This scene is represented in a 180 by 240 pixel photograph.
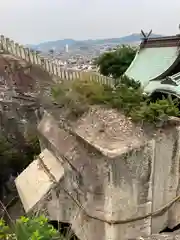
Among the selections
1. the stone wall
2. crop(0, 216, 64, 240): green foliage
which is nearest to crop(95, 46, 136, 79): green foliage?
the stone wall

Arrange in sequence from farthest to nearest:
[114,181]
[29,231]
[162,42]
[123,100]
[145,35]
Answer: [145,35] → [162,42] → [123,100] → [114,181] → [29,231]

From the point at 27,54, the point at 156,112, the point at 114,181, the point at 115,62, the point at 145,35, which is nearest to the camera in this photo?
the point at 114,181

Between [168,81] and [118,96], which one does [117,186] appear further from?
[168,81]

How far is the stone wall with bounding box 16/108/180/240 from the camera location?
17.2 ft

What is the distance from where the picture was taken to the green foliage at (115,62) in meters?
14.0

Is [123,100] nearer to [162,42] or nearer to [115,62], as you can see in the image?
[162,42]

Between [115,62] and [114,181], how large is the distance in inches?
382

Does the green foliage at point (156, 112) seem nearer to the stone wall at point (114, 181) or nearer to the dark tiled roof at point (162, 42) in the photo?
the stone wall at point (114, 181)

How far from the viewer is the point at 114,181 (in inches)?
204

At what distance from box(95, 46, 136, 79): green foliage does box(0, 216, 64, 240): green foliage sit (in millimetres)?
11168

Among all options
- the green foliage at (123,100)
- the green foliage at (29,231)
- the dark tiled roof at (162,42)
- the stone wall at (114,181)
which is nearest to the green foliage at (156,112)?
the green foliage at (123,100)

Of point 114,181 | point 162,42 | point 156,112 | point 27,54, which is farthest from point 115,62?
point 114,181

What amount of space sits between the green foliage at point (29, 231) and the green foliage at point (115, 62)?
1117 cm

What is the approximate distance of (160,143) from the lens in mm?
5457
